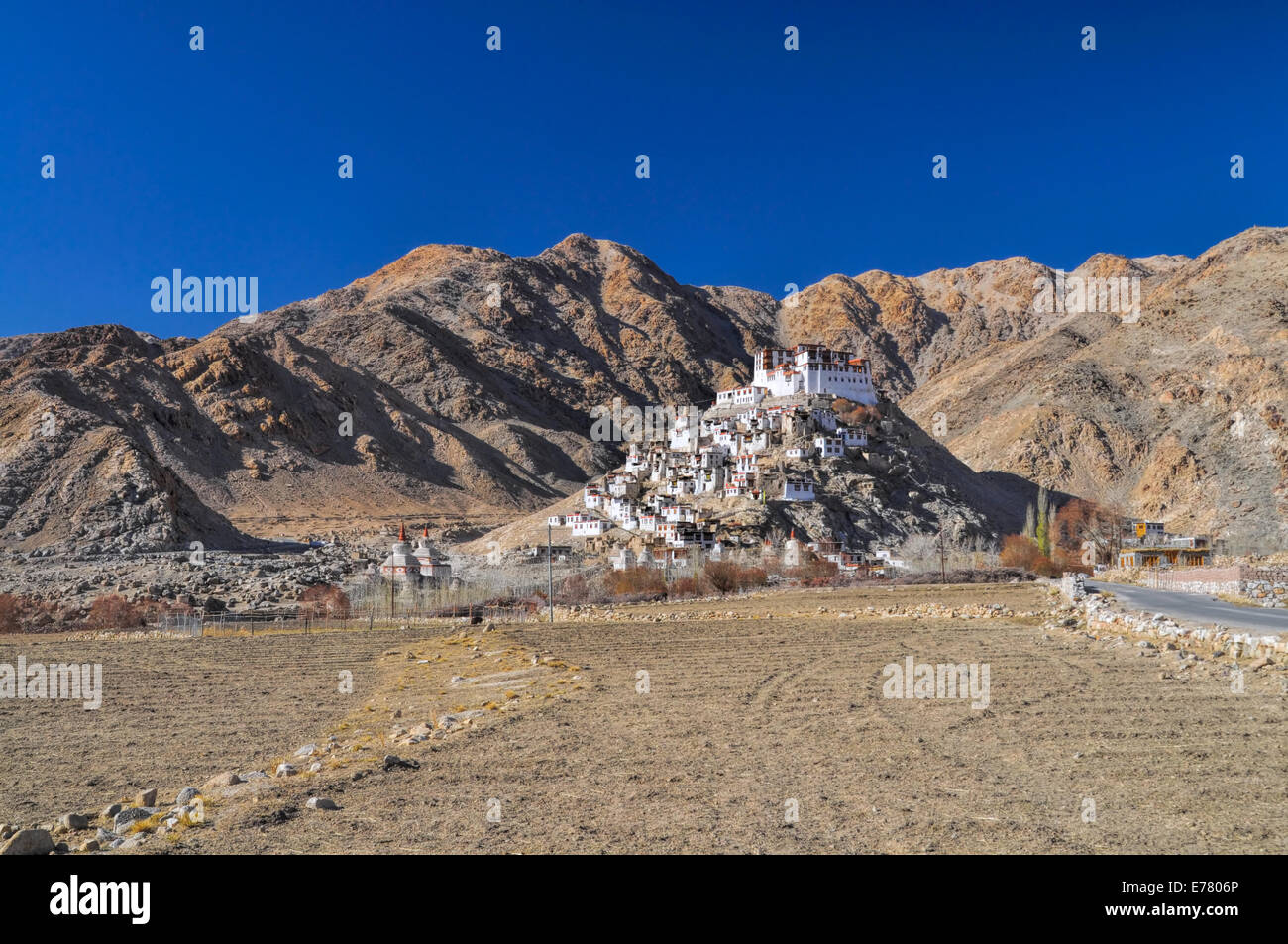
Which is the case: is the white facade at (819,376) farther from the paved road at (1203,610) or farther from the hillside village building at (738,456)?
the paved road at (1203,610)

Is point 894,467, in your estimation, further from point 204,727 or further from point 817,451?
point 204,727

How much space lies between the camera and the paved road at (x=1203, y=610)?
70.1 feet

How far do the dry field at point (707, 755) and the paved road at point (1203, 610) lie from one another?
Answer: 139 inches

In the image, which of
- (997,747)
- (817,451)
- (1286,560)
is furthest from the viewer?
(817,451)

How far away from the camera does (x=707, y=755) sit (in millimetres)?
11000

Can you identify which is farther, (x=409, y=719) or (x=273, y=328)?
(x=273, y=328)

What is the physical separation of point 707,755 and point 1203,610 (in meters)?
21.8

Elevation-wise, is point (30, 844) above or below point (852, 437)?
below

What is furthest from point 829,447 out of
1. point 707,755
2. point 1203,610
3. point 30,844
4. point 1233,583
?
point 30,844

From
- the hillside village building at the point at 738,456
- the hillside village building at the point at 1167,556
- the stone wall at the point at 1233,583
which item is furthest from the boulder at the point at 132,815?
the hillside village building at the point at 1167,556

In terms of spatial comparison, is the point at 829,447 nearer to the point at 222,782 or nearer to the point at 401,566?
the point at 401,566

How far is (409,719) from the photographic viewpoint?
15.1 meters
